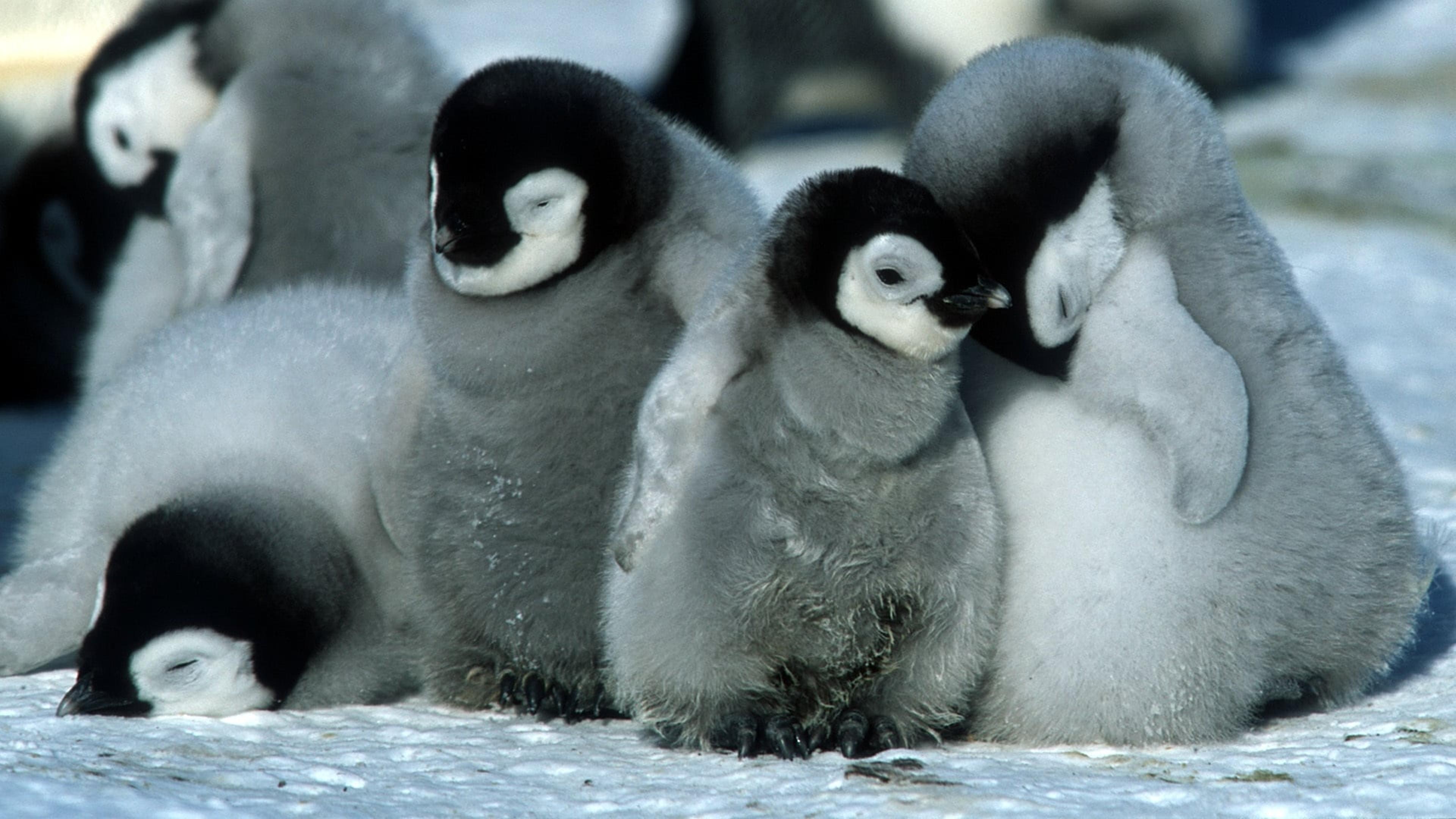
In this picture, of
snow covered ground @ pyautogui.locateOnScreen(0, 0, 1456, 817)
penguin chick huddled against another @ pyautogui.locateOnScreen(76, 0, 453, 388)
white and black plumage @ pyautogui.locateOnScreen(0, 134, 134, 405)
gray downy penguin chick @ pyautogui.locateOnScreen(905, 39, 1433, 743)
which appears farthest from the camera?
white and black plumage @ pyautogui.locateOnScreen(0, 134, 134, 405)

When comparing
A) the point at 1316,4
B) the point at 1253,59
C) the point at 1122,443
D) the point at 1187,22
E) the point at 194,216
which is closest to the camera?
the point at 1122,443

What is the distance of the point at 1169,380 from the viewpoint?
1659mm

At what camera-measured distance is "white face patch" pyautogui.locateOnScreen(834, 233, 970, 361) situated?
1.55 meters

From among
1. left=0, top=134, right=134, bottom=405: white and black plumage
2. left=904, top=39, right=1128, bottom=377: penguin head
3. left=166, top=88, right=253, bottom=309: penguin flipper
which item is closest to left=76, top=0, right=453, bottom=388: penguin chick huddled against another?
left=166, top=88, right=253, bottom=309: penguin flipper

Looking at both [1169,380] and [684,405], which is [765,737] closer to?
[684,405]

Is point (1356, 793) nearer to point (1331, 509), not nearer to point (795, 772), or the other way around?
point (1331, 509)

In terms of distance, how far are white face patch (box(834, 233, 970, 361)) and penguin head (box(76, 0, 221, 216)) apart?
167 centimetres

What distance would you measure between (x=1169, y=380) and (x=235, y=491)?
→ 103cm

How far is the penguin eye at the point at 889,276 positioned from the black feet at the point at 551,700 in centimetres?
60

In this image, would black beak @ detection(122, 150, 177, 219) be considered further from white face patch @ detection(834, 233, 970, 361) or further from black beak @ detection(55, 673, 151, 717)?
white face patch @ detection(834, 233, 970, 361)

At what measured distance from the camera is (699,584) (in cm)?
165

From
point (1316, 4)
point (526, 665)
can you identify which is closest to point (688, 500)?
point (526, 665)

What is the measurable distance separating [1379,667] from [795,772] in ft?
2.13

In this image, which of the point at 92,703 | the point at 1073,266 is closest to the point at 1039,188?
the point at 1073,266
